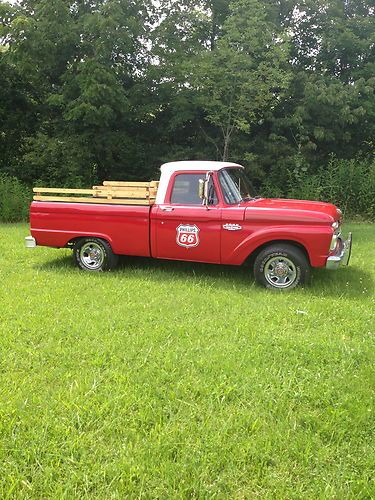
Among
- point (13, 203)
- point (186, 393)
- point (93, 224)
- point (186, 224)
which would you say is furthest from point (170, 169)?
point (13, 203)

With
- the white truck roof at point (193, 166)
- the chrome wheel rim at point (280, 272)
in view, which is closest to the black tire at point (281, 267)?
the chrome wheel rim at point (280, 272)

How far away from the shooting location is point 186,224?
6.62m

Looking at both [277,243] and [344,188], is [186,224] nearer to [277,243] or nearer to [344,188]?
[277,243]

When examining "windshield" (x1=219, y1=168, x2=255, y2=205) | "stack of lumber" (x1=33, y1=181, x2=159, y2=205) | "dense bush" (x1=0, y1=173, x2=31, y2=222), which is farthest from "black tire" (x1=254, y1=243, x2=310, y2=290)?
"dense bush" (x1=0, y1=173, x2=31, y2=222)

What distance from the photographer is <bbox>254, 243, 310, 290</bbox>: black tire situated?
20.5 feet

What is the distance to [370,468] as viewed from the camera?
271cm

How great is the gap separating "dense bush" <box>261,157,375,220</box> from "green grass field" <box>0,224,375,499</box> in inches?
400

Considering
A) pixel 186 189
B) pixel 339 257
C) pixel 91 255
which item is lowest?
pixel 91 255

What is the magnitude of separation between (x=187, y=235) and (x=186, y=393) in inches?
135

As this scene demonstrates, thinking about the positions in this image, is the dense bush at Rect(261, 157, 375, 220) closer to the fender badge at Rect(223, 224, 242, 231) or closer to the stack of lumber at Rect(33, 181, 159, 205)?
the stack of lumber at Rect(33, 181, 159, 205)

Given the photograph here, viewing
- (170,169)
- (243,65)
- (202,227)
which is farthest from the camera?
(243,65)

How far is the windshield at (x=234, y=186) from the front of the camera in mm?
6625

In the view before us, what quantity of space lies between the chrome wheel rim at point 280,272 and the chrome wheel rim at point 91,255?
2.81 metres

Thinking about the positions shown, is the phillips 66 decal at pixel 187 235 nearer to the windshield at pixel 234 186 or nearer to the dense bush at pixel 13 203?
the windshield at pixel 234 186
